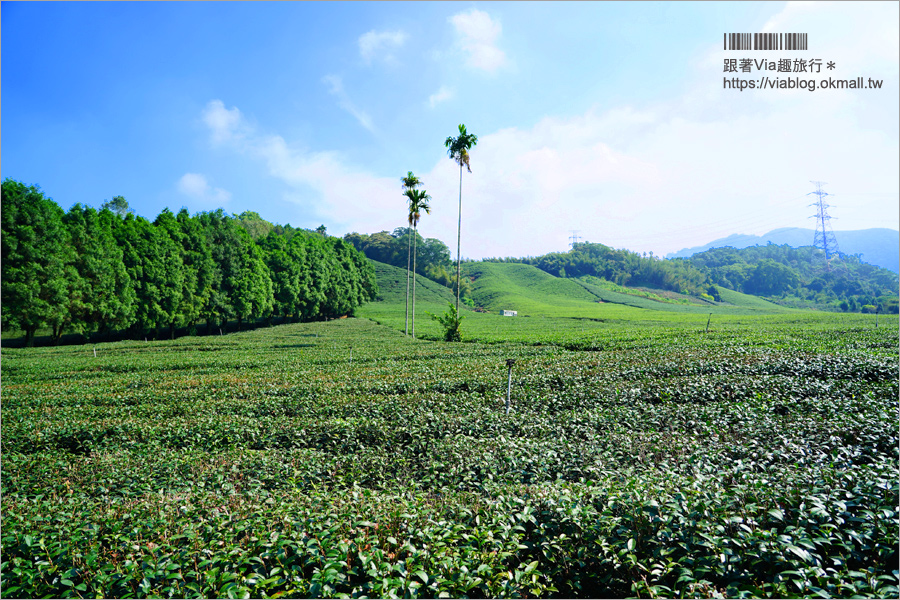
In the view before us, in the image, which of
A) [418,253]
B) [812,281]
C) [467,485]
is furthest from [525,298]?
[812,281]

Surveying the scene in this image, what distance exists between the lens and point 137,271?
37.5 meters

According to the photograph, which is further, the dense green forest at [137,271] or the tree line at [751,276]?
the tree line at [751,276]

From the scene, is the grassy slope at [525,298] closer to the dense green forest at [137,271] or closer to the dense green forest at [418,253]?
the dense green forest at [418,253]

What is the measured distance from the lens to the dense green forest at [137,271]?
29359mm

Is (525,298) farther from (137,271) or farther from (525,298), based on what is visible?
(137,271)

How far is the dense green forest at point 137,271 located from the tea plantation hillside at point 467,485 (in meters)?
18.6

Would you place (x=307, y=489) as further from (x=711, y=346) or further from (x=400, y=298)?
(x=400, y=298)

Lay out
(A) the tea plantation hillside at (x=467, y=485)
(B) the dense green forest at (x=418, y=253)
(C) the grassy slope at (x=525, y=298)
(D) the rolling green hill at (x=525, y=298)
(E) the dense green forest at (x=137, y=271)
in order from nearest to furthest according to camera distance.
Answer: (A) the tea plantation hillside at (x=467, y=485), (E) the dense green forest at (x=137, y=271), (C) the grassy slope at (x=525, y=298), (D) the rolling green hill at (x=525, y=298), (B) the dense green forest at (x=418, y=253)

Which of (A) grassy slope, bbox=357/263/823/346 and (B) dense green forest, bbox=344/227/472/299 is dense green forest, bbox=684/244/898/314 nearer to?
(A) grassy slope, bbox=357/263/823/346

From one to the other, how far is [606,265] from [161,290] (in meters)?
172

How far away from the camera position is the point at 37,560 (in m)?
4.21

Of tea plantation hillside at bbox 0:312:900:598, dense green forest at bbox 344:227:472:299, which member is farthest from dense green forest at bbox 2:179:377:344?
dense green forest at bbox 344:227:472:299

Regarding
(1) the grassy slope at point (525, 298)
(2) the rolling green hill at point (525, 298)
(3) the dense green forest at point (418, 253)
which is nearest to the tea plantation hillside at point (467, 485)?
(1) the grassy slope at point (525, 298)

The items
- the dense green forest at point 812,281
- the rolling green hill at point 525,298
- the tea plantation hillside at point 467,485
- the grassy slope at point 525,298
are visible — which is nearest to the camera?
the tea plantation hillside at point 467,485
